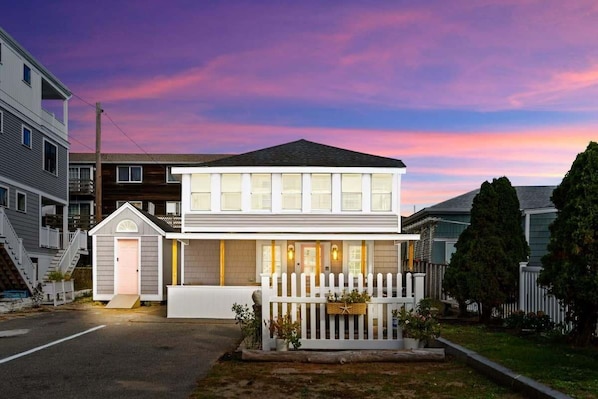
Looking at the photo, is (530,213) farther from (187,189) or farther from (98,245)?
(98,245)

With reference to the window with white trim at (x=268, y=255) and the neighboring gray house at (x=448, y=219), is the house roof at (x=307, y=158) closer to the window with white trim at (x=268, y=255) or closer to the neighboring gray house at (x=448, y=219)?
the window with white trim at (x=268, y=255)

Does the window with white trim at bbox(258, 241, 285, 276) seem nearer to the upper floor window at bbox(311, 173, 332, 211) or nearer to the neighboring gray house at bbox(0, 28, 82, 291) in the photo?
the upper floor window at bbox(311, 173, 332, 211)

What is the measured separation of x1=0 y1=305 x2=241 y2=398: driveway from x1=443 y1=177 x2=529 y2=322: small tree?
520 cm

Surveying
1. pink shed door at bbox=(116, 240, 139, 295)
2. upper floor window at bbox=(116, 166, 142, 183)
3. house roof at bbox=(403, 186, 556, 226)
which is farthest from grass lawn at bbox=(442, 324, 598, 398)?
upper floor window at bbox=(116, 166, 142, 183)

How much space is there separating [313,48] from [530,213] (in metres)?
8.91

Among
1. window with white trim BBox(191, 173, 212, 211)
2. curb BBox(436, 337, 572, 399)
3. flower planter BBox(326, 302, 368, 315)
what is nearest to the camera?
curb BBox(436, 337, 572, 399)

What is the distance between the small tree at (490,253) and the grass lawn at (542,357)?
4.22 ft

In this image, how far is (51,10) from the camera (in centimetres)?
1931

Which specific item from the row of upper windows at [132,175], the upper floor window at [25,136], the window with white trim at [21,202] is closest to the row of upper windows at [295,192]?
the window with white trim at [21,202]

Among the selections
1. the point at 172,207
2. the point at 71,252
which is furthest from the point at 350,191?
the point at 172,207

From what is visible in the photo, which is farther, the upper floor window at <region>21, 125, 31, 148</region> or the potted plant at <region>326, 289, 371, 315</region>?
the upper floor window at <region>21, 125, 31, 148</region>

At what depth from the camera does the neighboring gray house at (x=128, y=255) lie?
2411 cm

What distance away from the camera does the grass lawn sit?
7123 mm

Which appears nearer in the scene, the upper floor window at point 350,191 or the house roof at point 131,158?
A: the upper floor window at point 350,191
